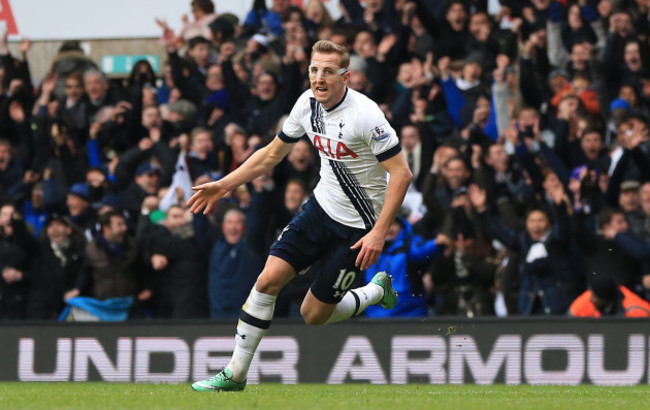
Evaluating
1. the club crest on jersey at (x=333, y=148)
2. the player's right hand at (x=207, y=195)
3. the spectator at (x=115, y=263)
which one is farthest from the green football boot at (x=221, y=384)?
the spectator at (x=115, y=263)

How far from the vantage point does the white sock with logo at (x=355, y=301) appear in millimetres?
8797

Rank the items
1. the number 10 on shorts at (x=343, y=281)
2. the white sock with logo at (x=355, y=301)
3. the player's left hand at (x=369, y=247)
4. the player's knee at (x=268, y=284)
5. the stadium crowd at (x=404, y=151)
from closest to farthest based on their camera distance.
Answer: the player's left hand at (x=369, y=247) < the player's knee at (x=268, y=284) < the number 10 on shorts at (x=343, y=281) < the white sock with logo at (x=355, y=301) < the stadium crowd at (x=404, y=151)

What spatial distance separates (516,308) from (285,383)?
7.97 ft

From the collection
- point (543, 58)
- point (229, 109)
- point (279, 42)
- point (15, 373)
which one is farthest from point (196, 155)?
point (543, 58)

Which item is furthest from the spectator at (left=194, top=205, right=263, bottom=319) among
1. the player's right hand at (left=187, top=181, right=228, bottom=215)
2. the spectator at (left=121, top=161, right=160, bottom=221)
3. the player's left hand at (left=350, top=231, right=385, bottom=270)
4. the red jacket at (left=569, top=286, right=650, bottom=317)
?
the player's left hand at (left=350, top=231, right=385, bottom=270)

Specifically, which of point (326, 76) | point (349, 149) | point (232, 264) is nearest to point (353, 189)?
point (349, 149)

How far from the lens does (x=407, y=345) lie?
11.6 metres

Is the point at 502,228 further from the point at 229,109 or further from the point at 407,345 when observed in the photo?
the point at 229,109

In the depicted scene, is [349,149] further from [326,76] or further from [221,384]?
[221,384]

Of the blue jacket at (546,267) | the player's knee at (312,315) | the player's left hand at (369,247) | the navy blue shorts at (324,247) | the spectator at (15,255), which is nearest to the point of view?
the player's left hand at (369,247)

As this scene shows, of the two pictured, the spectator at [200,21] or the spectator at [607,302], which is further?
the spectator at [200,21]

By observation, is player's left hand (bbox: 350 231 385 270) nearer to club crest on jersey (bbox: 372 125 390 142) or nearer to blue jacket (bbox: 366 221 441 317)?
club crest on jersey (bbox: 372 125 390 142)

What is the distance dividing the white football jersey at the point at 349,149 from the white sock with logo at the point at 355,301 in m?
0.66

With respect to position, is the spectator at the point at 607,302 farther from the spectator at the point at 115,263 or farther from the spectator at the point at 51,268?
the spectator at the point at 51,268
